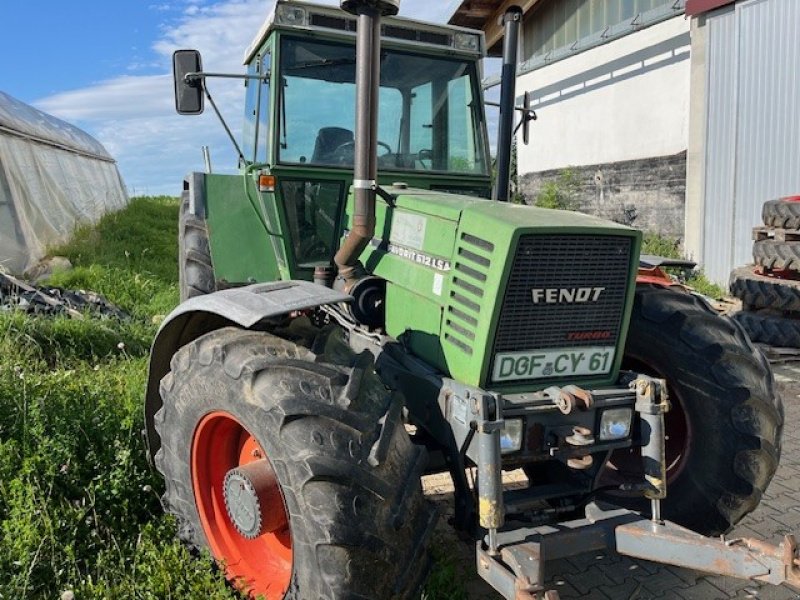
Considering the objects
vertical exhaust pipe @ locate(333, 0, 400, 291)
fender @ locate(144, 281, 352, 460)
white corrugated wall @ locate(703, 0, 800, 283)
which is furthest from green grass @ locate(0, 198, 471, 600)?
white corrugated wall @ locate(703, 0, 800, 283)

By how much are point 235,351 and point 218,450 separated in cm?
52

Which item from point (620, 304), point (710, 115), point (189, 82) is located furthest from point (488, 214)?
point (710, 115)

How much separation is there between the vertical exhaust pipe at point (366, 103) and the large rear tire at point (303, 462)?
595 mm

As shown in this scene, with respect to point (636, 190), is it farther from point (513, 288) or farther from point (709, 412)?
point (513, 288)

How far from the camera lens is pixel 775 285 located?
23.8ft

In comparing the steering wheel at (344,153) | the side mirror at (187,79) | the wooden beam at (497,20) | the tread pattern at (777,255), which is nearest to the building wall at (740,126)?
the tread pattern at (777,255)

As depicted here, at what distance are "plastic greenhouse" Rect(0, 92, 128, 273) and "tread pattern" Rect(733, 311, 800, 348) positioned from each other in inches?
322

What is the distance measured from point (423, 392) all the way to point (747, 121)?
9482mm

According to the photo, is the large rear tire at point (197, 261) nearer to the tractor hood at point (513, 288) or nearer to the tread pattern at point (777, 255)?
the tractor hood at point (513, 288)

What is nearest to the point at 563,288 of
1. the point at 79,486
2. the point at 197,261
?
the point at 79,486

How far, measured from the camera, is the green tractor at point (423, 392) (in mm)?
2424

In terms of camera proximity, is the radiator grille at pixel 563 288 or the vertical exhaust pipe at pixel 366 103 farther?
the vertical exhaust pipe at pixel 366 103

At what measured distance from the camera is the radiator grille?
108 inches

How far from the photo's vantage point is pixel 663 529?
262cm
